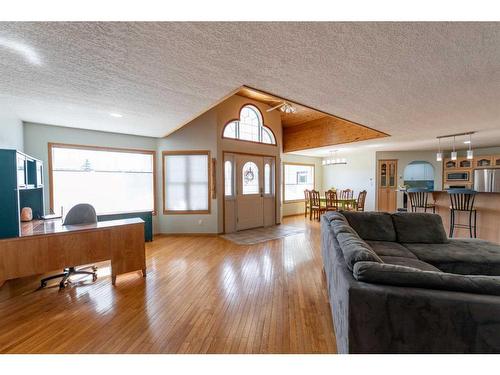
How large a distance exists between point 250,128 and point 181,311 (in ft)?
15.9

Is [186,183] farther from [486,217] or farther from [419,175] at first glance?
[419,175]

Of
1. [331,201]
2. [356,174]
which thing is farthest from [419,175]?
[331,201]

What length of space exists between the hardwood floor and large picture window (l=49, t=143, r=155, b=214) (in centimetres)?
176

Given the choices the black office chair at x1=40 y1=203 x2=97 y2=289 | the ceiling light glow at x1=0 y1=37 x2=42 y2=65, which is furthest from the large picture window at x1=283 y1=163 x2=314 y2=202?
the ceiling light glow at x1=0 y1=37 x2=42 y2=65

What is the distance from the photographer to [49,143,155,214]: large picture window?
4.14 meters

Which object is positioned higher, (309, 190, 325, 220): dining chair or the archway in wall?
the archway in wall

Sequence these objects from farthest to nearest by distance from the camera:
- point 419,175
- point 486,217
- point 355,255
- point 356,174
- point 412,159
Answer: point 356,174
point 419,175
point 412,159
point 486,217
point 355,255

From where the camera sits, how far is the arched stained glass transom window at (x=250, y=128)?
18.5 ft

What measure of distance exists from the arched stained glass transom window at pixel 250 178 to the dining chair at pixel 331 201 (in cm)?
228

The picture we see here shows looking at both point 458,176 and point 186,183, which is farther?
point 458,176

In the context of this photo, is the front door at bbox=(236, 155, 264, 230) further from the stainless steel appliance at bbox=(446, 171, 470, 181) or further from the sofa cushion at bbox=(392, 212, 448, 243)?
the stainless steel appliance at bbox=(446, 171, 470, 181)

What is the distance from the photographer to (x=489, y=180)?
6.08 meters

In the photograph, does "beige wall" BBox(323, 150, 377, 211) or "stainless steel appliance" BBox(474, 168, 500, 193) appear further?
"beige wall" BBox(323, 150, 377, 211)

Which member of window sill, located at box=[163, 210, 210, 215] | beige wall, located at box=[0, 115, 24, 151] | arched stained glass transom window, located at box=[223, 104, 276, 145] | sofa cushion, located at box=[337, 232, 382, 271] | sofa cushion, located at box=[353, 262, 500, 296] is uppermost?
arched stained glass transom window, located at box=[223, 104, 276, 145]
